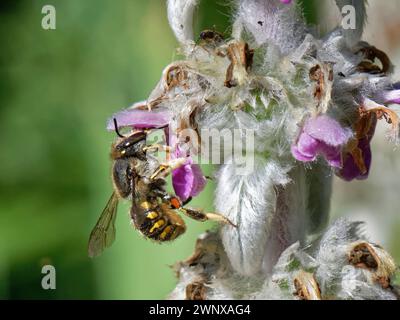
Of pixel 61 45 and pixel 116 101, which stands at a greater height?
pixel 61 45

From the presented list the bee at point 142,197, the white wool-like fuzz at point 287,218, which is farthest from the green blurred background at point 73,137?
the white wool-like fuzz at point 287,218

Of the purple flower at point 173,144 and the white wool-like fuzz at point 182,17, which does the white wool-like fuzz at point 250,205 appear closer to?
the purple flower at point 173,144

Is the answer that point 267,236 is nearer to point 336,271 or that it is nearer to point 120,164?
point 336,271

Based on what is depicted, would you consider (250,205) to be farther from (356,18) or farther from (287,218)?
(356,18)

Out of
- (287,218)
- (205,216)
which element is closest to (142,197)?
(205,216)

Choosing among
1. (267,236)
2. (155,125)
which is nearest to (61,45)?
(155,125)

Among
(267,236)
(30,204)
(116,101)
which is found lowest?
(30,204)

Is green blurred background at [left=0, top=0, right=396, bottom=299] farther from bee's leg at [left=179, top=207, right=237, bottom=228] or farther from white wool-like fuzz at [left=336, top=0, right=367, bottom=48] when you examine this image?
white wool-like fuzz at [left=336, top=0, right=367, bottom=48]
